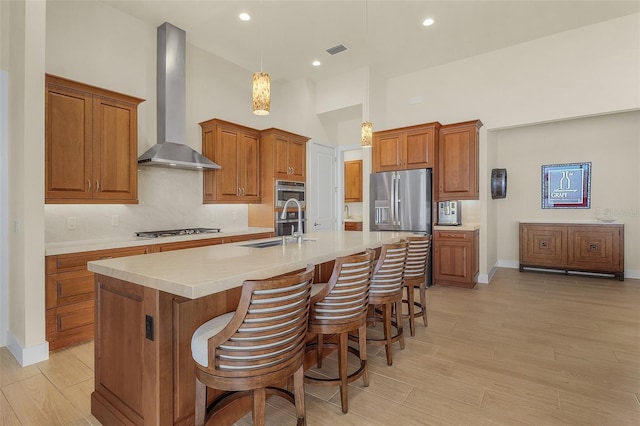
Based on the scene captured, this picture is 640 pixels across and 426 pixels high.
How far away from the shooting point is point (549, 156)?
598cm

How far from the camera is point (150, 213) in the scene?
13.4 ft

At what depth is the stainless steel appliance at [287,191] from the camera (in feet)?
16.6

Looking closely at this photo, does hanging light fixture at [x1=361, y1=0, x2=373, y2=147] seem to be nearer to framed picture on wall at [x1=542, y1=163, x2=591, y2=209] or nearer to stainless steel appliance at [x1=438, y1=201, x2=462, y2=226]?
stainless steel appliance at [x1=438, y1=201, x2=462, y2=226]

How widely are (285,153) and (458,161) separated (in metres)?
2.71

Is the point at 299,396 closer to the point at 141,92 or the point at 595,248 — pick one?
the point at 141,92

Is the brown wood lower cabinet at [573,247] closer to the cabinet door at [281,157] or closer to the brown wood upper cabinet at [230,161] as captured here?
the cabinet door at [281,157]

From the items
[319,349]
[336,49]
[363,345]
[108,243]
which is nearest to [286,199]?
[336,49]

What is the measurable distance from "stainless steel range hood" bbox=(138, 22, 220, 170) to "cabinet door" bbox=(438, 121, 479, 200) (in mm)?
3446

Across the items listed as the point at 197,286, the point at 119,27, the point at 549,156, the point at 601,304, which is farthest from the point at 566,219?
the point at 119,27

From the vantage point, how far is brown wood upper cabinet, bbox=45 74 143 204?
2.95 meters

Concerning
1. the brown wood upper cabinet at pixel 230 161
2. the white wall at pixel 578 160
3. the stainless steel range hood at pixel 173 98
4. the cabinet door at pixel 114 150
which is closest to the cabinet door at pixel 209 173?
the brown wood upper cabinet at pixel 230 161

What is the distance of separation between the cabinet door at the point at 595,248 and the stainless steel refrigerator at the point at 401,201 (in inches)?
102

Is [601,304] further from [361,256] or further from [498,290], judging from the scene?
[361,256]

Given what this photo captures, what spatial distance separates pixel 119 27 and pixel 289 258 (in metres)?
3.71
